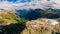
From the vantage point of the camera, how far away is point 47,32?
85250 mm

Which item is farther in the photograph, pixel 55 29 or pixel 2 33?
pixel 2 33

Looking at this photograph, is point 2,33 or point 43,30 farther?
point 2,33

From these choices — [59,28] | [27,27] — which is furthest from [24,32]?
[59,28]

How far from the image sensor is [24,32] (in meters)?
83.4

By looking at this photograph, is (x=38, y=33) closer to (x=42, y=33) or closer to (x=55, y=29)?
(x=42, y=33)

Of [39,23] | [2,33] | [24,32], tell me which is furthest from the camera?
[2,33]

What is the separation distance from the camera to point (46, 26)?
86250 mm

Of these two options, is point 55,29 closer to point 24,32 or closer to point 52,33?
point 52,33

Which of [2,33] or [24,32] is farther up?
[24,32]

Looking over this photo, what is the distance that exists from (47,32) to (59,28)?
609 centimetres

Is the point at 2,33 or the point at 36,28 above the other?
the point at 36,28

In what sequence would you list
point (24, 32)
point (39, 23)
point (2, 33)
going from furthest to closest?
1. point (2, 33)
2. point (39, 23)
3. point (24, 32)

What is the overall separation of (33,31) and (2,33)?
69.8 feet

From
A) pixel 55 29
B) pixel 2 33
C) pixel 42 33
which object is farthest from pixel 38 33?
pixel 2 33
